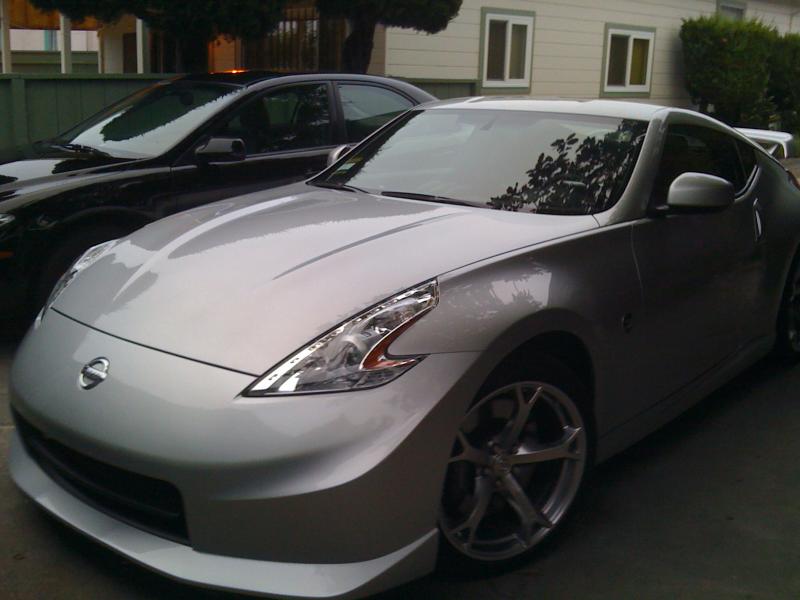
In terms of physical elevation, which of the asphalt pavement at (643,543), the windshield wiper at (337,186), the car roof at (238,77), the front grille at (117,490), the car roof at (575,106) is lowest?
the asphalt pavement at (643,543)

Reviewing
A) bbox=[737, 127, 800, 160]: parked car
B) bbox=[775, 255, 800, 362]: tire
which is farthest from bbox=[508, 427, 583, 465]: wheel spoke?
bbox=[737, 127, 800, 160]: parked car

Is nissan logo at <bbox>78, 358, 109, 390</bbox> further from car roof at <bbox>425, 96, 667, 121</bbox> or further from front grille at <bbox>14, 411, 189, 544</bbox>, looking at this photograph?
car roof at <bbox>425, 96, 667, 121</bbox>

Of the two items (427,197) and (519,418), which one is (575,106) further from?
(519,418)

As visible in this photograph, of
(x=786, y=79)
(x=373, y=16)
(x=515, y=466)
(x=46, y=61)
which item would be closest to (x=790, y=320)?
(x=515, y=466)

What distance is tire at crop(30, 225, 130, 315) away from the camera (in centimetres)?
511

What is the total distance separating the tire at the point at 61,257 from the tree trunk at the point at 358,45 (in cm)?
598

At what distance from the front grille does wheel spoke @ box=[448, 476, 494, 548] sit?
31.9 inches

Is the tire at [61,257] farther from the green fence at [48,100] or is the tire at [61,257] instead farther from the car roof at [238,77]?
the green fence at [48,100]

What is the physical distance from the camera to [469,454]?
278cm

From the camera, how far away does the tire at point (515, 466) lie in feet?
9.18

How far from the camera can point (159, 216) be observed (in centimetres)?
562

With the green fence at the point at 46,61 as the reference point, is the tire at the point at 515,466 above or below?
below

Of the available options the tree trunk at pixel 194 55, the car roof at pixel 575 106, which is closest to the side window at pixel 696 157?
the car roof at pixel 575 106

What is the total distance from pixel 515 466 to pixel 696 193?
1375 millimetres
